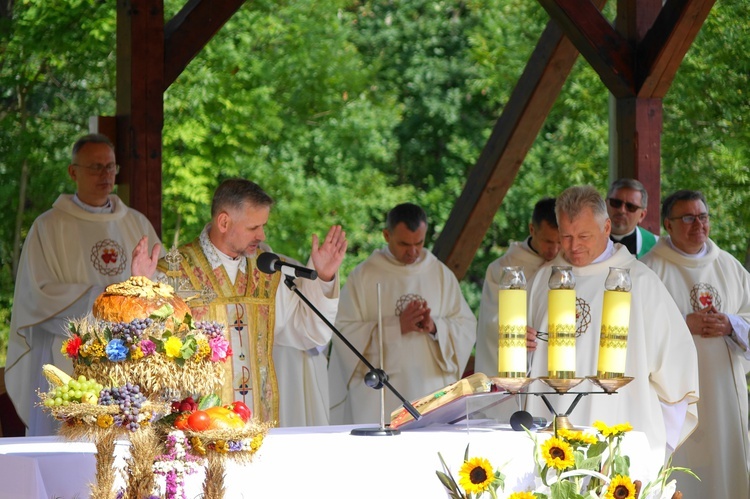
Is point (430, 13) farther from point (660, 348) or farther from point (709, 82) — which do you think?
point (660, 348)

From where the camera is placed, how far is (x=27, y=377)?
21.0 ft

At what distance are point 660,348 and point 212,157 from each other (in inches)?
416

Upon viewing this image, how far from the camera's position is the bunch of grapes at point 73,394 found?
312 centimetres

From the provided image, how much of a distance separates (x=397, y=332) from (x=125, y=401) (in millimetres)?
4246

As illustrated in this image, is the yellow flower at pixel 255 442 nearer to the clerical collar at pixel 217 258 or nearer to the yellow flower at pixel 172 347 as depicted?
the yellow flower at pixel 172 347

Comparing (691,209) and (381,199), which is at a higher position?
(381,199)

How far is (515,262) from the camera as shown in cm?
715

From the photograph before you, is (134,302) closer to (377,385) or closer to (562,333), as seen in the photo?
(377,385)

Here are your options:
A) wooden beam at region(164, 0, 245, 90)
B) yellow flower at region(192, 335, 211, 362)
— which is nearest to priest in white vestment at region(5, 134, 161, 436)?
wooden beam at region(164, 0, 245, 90)

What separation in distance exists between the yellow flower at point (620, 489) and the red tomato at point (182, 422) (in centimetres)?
112

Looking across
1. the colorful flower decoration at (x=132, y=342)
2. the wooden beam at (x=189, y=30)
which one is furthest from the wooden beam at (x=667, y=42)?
the colorful flower decoration at (x=132, y=342)

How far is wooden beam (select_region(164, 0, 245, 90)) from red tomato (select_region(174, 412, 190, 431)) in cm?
409

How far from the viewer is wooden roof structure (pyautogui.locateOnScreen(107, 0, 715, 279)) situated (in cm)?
702

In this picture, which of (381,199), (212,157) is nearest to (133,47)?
(212,157)
